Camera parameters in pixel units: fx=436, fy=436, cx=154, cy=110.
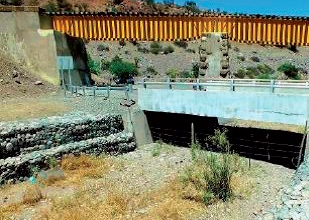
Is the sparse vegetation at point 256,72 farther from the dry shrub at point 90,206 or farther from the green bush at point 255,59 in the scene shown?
the dry shrub at point 90,206

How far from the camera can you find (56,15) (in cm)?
3347

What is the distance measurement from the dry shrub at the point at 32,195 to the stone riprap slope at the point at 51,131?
8.83 ft

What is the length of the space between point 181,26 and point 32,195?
711 inches

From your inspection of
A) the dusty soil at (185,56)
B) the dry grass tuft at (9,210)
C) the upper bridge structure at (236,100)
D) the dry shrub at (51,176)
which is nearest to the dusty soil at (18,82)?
the upper bridge structure at (236,100)

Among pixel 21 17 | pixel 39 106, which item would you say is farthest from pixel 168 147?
pixel 21 17

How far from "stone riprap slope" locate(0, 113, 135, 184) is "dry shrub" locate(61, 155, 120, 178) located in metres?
0.44

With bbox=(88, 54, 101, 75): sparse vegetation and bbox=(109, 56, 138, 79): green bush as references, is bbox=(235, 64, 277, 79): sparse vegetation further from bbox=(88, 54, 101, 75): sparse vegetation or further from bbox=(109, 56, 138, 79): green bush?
bbox=(88, 54, 101, 75): sparse vegetation

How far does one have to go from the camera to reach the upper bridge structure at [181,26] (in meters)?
29.1

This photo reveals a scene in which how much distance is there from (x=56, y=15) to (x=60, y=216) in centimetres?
2153

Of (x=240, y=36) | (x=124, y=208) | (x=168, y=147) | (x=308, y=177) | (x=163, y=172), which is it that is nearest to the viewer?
(x=308, y=177)

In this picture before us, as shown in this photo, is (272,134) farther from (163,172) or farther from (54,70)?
(54,70)

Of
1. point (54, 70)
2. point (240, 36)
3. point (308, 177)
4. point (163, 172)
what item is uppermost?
point (240, 36)

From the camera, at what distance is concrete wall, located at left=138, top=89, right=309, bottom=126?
19.1 meters

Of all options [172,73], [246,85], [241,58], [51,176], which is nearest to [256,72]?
[241,58]
